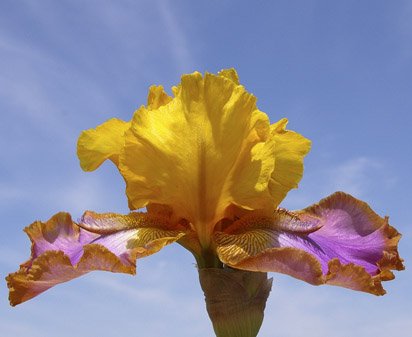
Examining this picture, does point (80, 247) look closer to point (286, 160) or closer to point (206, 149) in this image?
point (206, 149)

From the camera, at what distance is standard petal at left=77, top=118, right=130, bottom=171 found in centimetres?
301

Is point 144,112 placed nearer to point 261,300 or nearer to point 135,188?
point 135,188

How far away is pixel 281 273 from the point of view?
8.00 ft

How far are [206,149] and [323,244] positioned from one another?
0.80 m

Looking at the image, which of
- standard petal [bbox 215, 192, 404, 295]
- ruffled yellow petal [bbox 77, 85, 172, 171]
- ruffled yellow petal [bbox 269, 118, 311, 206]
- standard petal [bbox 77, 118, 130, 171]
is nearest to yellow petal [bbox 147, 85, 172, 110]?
ruffled yellow petal [bbox 77, 85, 172, 171]

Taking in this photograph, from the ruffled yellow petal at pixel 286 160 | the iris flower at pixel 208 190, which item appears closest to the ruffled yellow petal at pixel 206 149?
the iris flower at pixel 208 190

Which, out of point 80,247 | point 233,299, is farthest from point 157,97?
point 233,299

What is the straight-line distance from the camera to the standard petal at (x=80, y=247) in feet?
8.20

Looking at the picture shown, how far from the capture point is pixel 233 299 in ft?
8.72

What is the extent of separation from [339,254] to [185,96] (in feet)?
3.57

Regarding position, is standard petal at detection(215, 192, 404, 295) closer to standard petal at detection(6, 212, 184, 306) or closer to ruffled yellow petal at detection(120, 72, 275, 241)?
ruffled yellow petal at detection(120, 72, 275, 241)

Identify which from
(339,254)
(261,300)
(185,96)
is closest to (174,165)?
(185,96)

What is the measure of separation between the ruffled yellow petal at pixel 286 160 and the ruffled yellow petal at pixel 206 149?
0.34ft

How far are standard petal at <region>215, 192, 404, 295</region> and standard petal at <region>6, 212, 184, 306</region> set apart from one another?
333 mm
